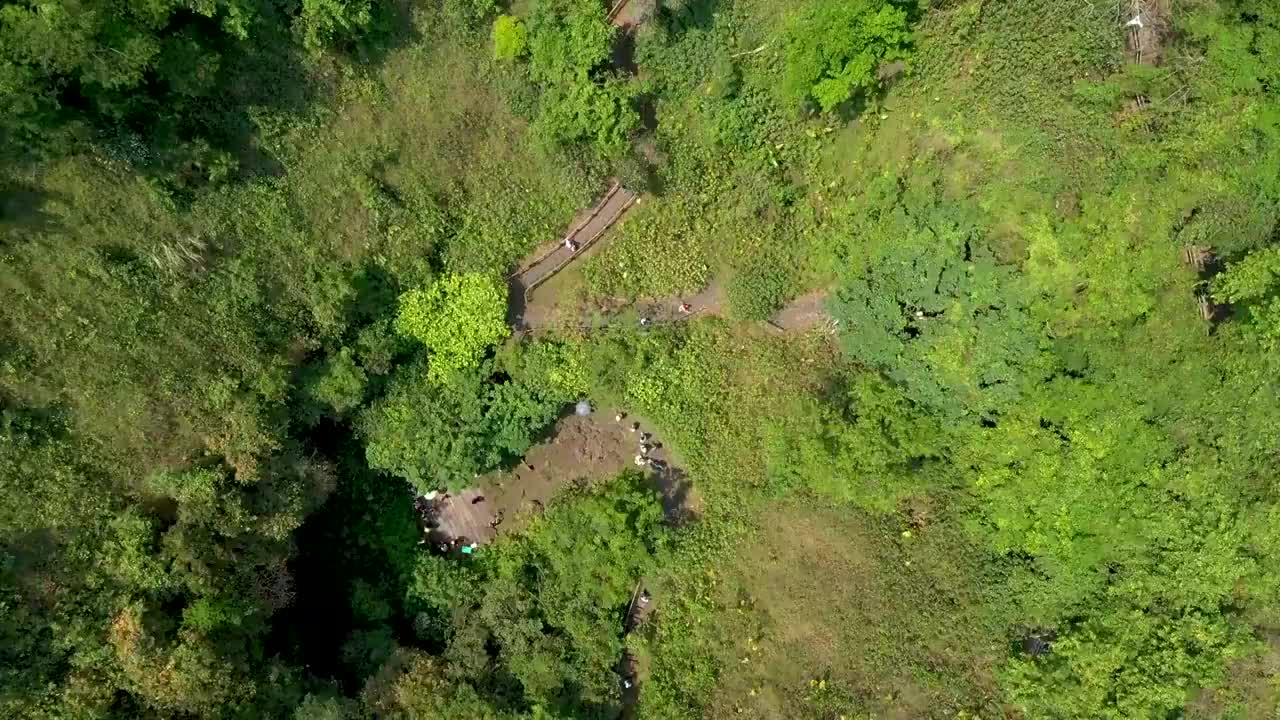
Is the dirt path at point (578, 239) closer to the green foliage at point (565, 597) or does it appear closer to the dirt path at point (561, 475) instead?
the dirt path at point (561, 475)

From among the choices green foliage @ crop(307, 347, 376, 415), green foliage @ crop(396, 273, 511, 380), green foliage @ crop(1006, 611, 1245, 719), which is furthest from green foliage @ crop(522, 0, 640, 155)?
green foliage @ crop(1006, 611, 1245, 719)

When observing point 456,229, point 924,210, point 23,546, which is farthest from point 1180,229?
point 23,546

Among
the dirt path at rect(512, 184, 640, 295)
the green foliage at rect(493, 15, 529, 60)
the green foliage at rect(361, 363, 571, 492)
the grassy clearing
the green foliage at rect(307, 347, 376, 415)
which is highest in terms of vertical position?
the green foliage at rect(493, 15, 529, 60)

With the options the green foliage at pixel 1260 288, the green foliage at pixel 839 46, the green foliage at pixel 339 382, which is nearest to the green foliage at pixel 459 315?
the green foliage at pixel 339 382

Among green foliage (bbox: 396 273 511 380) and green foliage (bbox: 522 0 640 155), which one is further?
green foliage (bbox: 396 273 511 380)

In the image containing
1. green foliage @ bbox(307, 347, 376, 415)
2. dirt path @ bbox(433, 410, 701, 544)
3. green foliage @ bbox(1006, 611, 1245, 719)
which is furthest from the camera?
dirt path @ bbox(433, 410, 701, 544)

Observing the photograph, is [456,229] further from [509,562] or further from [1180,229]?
[1180,229]

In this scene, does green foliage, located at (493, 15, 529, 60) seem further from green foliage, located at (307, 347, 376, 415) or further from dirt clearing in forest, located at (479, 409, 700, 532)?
dirt clearing in forest, located at (479, 409, 700, 532)

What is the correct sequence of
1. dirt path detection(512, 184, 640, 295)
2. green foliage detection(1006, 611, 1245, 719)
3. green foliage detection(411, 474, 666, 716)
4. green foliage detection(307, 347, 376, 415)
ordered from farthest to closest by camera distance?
dirt path detection(512, 184, 640, 295)
green foliage detection(411, 474, 666, 716)
green foliage detection(307, 347, 376, 415)
green foliage detection(1006, 611, 1245, 719)
